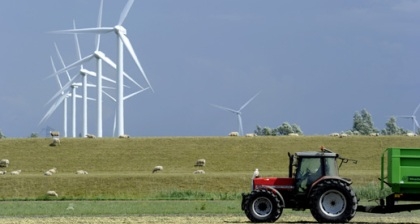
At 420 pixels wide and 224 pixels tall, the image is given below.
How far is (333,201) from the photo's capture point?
3119 centimetres

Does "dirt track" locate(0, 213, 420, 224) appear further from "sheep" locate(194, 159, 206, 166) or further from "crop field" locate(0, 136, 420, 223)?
"sheep" locate(194, 159, 206, 166)

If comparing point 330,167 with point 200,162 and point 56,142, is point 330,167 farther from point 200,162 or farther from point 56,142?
point 56,142

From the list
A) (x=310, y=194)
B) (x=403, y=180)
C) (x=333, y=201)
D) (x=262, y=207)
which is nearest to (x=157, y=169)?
(x=262, y=207)

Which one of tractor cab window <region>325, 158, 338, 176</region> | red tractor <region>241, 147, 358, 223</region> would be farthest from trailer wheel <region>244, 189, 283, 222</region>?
tractor cab window <region>325, 158, 338, 176</region>

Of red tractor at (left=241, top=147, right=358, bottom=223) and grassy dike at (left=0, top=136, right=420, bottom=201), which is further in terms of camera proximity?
grassy dike at (left=0, top=136, right=420, bottom=201)

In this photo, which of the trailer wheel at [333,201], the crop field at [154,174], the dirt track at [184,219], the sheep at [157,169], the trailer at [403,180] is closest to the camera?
the trailer wheel at [333,201]

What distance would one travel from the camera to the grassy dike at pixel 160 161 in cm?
6053

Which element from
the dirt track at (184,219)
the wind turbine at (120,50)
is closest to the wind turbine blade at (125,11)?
the wind turbine at (120,50)

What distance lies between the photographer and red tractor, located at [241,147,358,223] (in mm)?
30984

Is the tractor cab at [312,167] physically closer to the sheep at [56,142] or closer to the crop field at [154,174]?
the crop field at [154,174]

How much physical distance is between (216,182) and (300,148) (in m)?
20.1

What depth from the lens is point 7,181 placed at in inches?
2467

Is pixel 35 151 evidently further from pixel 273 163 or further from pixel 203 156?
pixel 273 163

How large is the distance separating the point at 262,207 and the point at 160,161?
1824 inches
